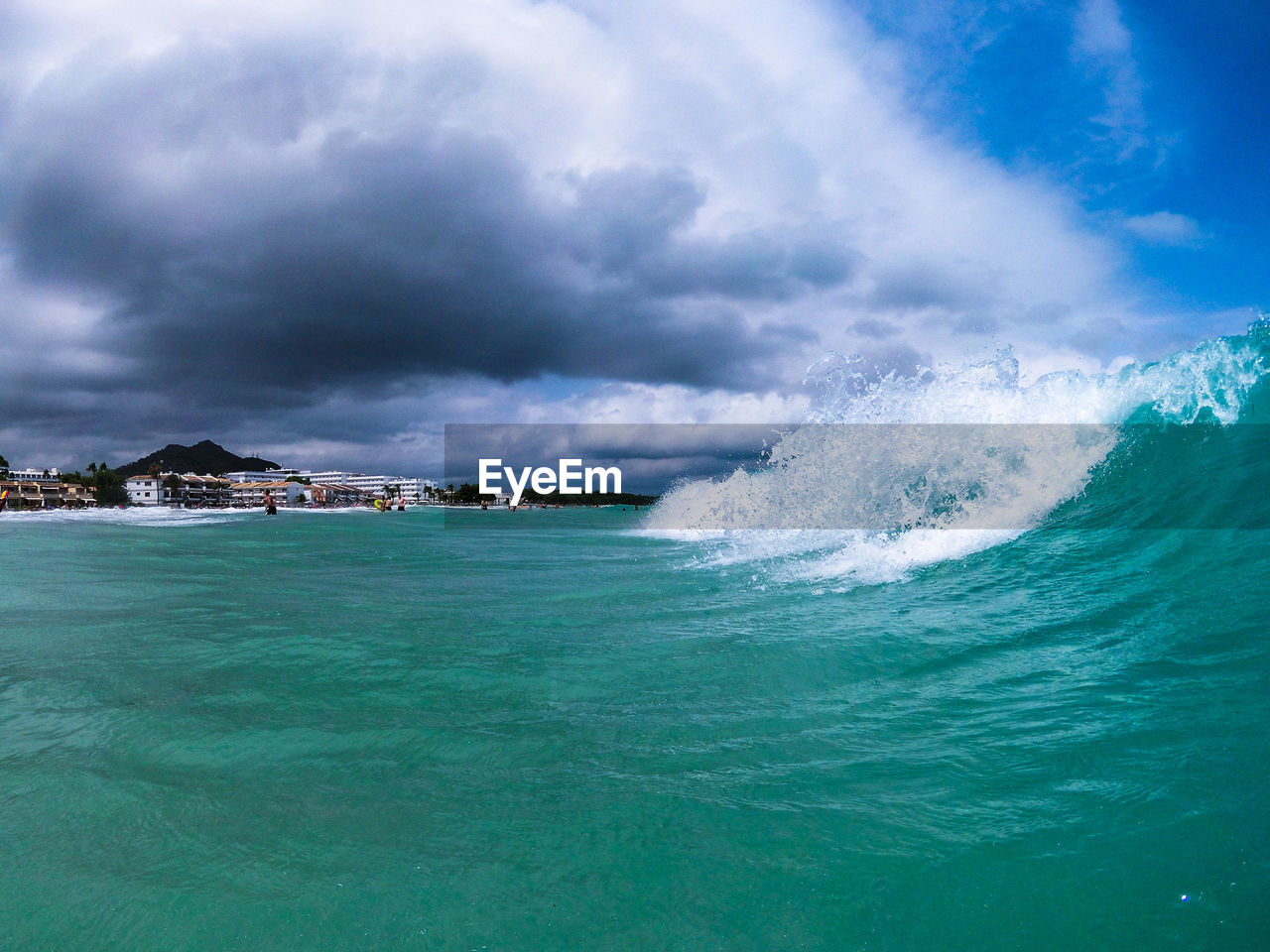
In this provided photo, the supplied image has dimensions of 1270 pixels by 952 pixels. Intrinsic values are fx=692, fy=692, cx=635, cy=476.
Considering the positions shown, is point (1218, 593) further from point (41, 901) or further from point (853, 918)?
point (41, 901)

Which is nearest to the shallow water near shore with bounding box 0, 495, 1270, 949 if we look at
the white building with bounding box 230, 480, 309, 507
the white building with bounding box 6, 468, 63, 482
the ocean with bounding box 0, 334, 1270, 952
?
the ocean with bounding box 0, 334, 1270, 952

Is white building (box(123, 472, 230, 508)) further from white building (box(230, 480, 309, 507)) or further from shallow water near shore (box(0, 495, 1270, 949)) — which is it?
shallow water near shore (box(0, 495, 1270, 949))

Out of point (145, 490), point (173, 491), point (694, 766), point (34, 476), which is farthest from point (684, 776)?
point (34, 476)

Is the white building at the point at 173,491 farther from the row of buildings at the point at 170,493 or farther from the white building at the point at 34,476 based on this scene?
the white building at the point at 34,476

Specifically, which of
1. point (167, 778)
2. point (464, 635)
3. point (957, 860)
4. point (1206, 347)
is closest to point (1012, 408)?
point (1206, 347)

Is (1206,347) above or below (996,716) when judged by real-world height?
above

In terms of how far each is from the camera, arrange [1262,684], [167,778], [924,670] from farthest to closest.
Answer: [924,670]
[1262,684]
[167,778]
